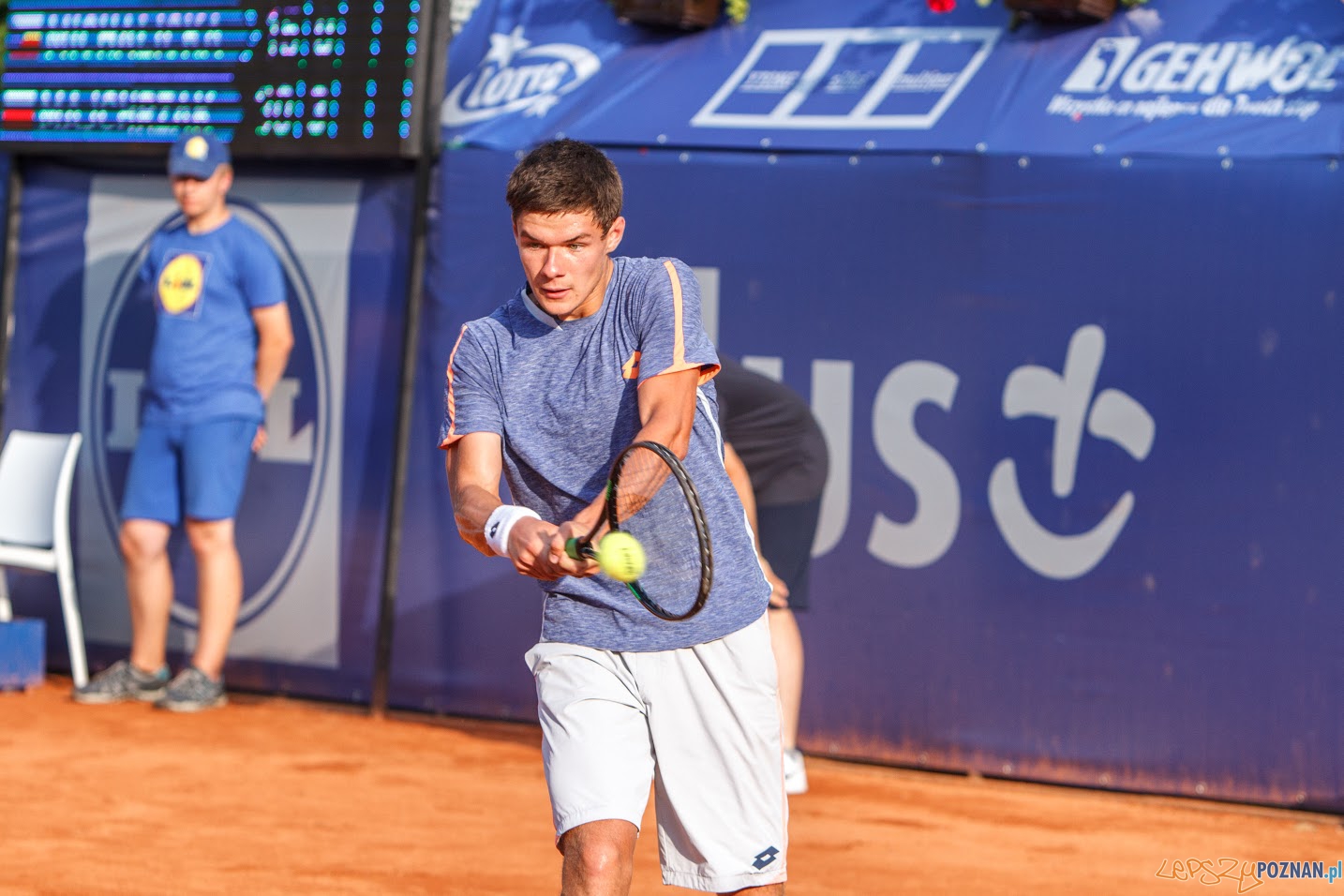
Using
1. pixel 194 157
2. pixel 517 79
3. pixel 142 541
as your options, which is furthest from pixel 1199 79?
pixel 142 541

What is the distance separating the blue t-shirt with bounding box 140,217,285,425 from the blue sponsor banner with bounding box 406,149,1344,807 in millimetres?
1567

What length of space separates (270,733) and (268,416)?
4.77ft

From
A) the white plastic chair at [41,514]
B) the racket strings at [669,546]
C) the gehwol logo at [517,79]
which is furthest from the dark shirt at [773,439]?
the white plastic chair at [41,514]

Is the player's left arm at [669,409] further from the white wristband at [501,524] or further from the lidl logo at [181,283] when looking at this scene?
the lidl logo at [181,283]

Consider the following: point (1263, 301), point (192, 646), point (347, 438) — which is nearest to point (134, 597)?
point (192, 646)

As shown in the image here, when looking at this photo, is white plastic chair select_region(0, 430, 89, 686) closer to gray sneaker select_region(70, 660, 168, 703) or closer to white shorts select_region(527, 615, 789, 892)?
gray sneaker select_region(70, 660, 168, 703)

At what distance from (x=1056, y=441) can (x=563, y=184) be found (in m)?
3.42

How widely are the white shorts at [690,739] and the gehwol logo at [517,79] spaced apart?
427 cm

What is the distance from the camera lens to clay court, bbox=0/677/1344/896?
4.89 meters

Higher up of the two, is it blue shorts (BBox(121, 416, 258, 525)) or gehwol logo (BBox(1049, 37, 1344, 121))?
gehwol logo (BBox(1049, 37, 1344, 121))

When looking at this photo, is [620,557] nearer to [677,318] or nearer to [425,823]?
[677,318]

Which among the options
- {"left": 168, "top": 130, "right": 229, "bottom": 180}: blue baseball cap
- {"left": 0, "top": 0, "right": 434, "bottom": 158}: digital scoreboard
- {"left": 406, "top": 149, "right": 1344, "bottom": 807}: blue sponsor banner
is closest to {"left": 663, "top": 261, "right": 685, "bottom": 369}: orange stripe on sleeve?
{"left": 406, "top": 149, "right": 1344, "bottom": 807}: blue sponsor banner

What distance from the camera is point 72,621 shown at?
25.1 ft

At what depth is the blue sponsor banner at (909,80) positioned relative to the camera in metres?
5.98
